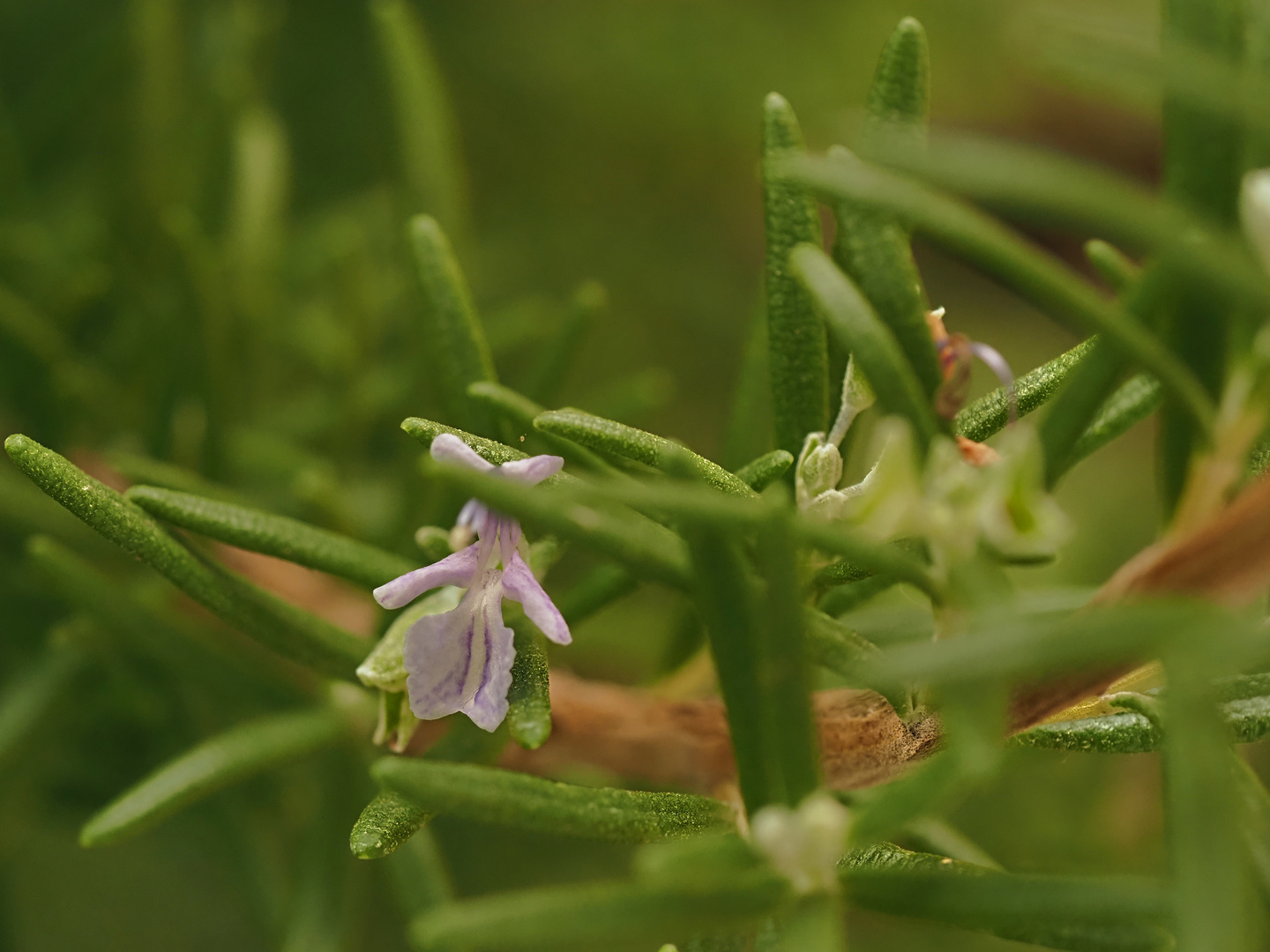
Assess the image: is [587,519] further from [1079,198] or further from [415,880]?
[415,880]

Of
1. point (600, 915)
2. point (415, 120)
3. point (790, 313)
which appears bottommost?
point (600, 915)

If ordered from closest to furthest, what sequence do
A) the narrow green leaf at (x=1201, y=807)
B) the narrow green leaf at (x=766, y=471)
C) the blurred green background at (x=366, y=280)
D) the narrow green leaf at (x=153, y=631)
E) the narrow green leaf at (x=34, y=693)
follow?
the narrow green leaf at (x=1201, y=807)
the narrow green leaf at (x=766, y=471)
the narrow green leaf at (x=153, y=631)
the narrow green leaf at (x=34, y=693)
the blurred green background at (x=366, y=280)

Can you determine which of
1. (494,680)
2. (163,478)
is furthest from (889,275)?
(163,478)

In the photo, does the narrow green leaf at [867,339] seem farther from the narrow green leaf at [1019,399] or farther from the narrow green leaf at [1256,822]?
the narrow green leaf at [1256,822]

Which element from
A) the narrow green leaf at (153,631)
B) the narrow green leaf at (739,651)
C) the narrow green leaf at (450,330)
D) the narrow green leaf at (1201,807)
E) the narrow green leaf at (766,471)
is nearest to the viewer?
the narrow green leaf at (1201,807)

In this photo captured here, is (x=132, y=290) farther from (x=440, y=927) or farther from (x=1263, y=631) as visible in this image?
(x=1263, y=631)

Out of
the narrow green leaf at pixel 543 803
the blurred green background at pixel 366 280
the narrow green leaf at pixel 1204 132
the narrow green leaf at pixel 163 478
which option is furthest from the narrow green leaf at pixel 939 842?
the narrow green leaf at pixel 163 478

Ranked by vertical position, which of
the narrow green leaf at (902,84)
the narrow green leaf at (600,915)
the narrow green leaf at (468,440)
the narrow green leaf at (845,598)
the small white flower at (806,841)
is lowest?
the narrow green leaf at (600,915)
